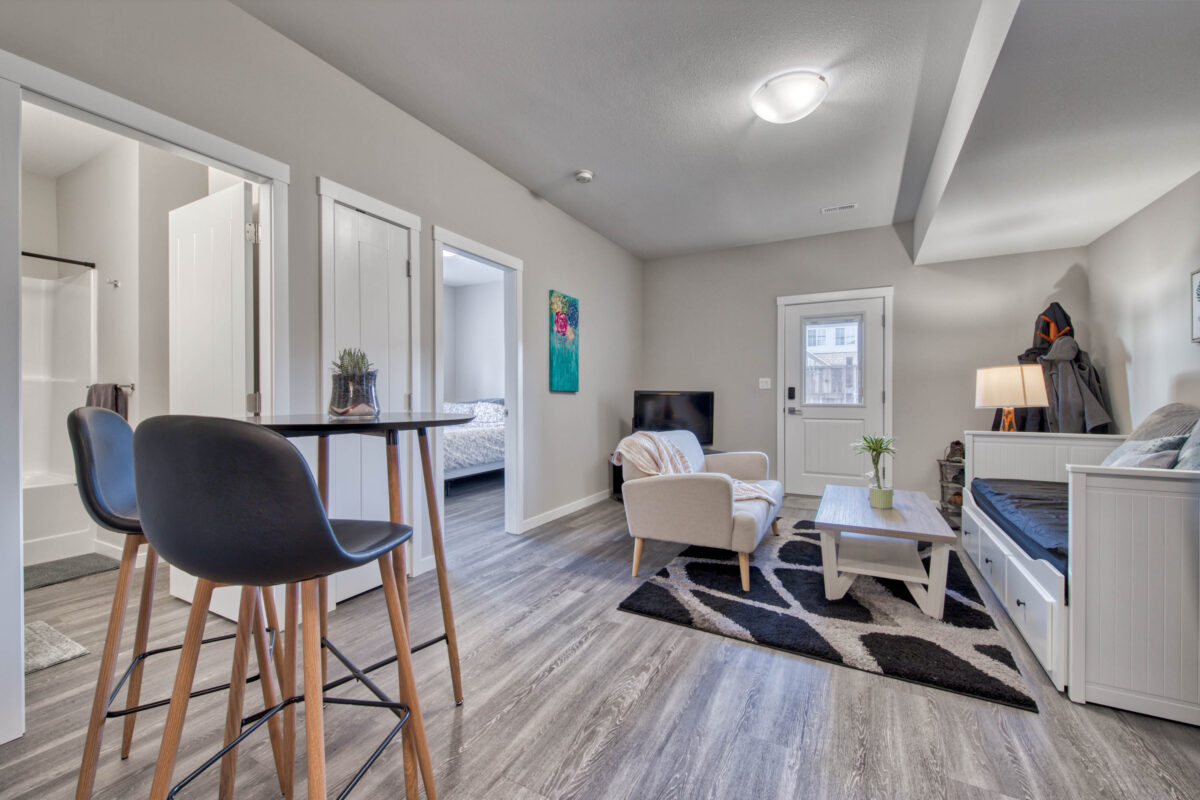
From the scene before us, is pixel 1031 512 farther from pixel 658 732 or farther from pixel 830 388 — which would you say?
pixel 830 388

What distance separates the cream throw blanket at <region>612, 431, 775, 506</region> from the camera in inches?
116

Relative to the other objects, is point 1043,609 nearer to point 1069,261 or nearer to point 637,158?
point 637,158

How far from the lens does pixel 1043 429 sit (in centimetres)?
361

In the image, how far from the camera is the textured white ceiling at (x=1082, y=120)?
1.53 meters

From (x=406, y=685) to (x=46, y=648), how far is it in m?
2.00

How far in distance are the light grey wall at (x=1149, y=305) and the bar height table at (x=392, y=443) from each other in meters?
3.63

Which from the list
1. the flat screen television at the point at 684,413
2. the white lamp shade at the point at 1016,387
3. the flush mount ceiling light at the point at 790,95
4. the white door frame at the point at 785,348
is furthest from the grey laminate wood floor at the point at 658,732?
the white door frame at the point at 785,348

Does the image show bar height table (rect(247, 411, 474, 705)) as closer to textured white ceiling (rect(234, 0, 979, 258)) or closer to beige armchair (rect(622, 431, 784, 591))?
beige armchair (rect(622, 431, 784, 591))

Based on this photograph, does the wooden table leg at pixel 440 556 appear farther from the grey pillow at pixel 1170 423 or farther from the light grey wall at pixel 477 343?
the light grey wall at pixel 477 343

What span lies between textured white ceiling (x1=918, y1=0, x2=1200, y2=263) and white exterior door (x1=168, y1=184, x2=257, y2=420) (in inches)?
119

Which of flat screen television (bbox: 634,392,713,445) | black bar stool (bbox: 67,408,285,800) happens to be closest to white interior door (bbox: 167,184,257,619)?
black bar stool (bbox: 67,408,285,800)

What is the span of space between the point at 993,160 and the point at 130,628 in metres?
4.57

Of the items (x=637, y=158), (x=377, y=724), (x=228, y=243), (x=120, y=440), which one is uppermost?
(x=637, y=158)

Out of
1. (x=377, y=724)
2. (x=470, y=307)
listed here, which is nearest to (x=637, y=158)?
(x=377, y=724)
